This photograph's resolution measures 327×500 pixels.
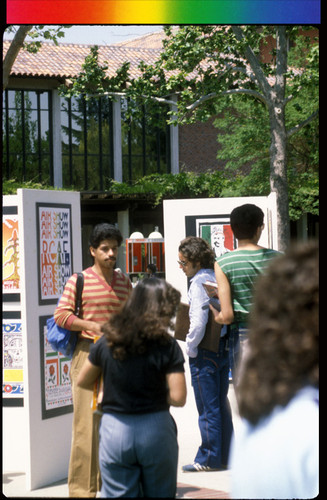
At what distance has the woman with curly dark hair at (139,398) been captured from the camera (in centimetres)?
349

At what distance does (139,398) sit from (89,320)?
1.87 metres

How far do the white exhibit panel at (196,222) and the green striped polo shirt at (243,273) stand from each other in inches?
114

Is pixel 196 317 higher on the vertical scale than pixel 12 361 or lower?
higher

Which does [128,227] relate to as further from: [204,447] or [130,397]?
A: [130,397]

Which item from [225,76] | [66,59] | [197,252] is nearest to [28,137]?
[66,59]

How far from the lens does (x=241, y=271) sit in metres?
5.16

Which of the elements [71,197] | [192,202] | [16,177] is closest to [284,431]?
[71,197]

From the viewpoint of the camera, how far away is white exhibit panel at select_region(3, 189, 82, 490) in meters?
5.84

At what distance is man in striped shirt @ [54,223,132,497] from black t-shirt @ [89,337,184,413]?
5.71 ft

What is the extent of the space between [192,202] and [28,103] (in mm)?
28838

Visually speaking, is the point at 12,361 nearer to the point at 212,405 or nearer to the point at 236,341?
the point at 212,405

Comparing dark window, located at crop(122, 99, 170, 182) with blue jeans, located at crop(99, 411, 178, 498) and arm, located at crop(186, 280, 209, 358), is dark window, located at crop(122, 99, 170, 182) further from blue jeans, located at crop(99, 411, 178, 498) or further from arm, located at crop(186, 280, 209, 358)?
blue jeans, located at crop(99, 411, 178, 498)

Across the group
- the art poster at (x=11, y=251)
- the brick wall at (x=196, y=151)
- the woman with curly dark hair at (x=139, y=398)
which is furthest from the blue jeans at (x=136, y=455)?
the brick wall at (x=196, y=151)

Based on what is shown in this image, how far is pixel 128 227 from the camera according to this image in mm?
36188
